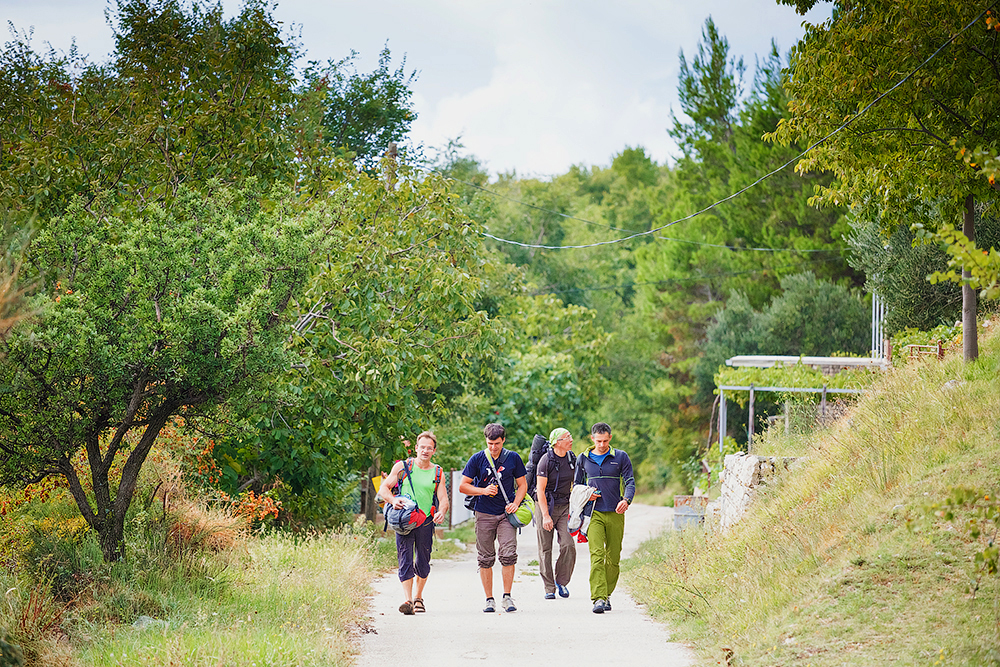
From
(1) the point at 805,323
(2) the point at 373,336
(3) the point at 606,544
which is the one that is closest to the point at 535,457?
(3) the point at 606,544

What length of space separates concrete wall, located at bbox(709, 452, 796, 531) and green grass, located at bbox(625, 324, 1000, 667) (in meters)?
0.37

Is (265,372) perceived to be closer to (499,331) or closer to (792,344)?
(499,331)

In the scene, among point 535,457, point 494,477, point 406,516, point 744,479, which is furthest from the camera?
point 744,479

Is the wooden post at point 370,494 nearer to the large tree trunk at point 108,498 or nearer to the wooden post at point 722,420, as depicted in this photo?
the wooden post at point 722,420

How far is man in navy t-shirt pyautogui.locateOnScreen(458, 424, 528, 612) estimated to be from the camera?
9141 millimetres

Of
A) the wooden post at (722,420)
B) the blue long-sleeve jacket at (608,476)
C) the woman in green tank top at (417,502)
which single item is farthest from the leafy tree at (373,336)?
the wooden post at (722,420)

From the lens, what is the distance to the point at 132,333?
296 inches

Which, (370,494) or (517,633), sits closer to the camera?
(517,633)

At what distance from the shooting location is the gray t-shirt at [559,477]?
9703mm

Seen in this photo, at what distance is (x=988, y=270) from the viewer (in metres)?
4.73

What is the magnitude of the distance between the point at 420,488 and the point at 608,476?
187cm

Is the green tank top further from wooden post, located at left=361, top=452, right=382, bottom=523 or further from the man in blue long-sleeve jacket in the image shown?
wooden post, located at left=361, top=452, right=382, bottom=523

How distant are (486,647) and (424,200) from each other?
792cm

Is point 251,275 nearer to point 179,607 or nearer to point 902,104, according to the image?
point 179,607
